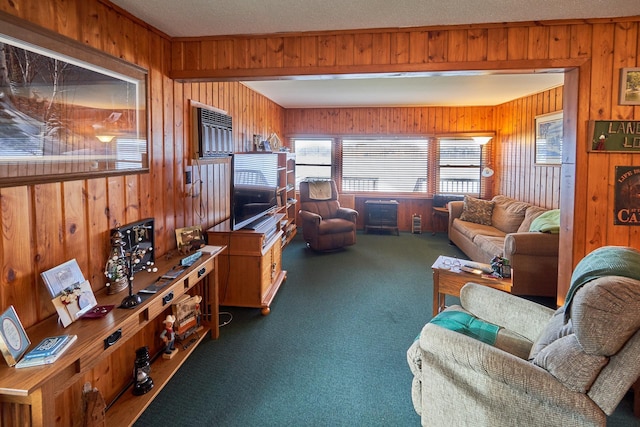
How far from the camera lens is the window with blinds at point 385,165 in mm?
7355

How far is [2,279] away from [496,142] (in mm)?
7228

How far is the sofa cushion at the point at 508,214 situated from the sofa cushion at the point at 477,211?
7 cm

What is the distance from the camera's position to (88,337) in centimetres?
153

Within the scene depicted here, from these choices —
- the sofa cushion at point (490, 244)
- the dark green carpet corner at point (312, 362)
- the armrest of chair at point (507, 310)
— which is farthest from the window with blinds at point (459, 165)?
the armrest of chair at point (507, 310)

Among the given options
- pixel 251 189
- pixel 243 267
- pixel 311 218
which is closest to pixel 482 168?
pixel 311 218

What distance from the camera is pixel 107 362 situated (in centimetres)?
220

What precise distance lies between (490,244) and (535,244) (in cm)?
83

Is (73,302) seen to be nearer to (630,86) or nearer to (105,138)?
(105,138)

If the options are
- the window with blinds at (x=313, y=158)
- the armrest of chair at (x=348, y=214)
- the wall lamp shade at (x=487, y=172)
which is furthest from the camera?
the window with blinds at (x=313, y=158)

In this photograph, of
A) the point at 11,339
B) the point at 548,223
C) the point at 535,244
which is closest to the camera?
the point at 11,339

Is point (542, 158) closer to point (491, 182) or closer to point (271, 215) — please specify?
point (491, 182)

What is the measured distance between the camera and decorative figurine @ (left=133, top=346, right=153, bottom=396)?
2.22 m

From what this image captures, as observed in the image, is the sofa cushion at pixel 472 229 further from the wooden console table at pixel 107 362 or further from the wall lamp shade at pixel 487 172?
the wooden console table at pixel 107 362

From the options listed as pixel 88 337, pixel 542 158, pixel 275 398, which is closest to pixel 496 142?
Result: pixel 542 158
